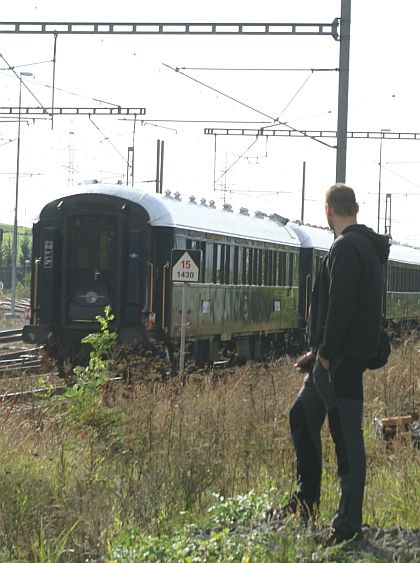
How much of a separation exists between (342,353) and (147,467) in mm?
1786

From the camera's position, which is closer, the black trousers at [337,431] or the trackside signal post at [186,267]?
the black trousers at [337,431]

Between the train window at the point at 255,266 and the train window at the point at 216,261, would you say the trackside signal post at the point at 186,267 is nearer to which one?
the train window at the point at 216,261

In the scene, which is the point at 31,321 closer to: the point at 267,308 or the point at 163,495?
the point at 267,308

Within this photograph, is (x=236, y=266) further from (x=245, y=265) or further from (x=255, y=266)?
(x=255, y=266)

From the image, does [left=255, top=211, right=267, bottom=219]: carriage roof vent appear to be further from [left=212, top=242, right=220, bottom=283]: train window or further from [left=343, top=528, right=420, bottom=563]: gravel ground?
[left=343, top=528, right=420, bottom=563]: gravel ground

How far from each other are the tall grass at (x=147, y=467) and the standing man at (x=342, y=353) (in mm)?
387

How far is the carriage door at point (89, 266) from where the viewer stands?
61.7 feet

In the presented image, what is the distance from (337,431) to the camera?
23.0 ft

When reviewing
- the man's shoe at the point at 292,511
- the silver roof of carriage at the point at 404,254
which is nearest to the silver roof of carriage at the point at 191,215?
the man's shoe at the point at 292,511

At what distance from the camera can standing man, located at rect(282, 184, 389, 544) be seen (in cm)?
687

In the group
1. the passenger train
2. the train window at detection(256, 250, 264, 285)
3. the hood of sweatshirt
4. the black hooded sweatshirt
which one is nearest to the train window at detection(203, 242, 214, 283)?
the passenger train

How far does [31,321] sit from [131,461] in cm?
1099

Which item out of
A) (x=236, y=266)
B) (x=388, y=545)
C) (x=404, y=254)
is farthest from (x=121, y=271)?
(x=404, y=254)

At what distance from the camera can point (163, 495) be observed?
7438 mm
